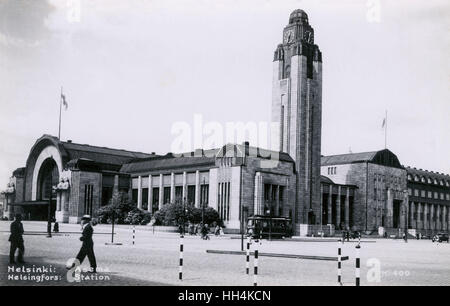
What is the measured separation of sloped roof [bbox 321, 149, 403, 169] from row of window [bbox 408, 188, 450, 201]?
11.6 m

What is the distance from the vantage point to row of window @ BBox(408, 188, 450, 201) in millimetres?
130450

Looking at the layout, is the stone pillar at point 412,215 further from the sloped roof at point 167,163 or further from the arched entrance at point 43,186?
the arched entrance at point 43,186

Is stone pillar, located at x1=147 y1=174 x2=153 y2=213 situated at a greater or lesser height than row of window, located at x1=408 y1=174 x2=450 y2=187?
lesser

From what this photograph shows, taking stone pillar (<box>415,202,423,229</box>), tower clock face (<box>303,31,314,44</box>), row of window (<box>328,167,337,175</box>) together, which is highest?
tower clock face (<box>303,31,314,44</box>)

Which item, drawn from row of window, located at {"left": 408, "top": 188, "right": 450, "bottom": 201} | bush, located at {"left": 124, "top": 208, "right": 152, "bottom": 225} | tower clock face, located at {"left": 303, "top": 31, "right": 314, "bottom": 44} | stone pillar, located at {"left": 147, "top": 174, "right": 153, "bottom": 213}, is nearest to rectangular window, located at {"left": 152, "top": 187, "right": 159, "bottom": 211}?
stone pillar, located at {"left": 147, "top": 174, "right": 153, "bottom": 213}

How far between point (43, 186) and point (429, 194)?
84.6m

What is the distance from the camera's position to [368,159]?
11281 centimetres

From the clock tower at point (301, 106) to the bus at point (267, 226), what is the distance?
32185 millimetres

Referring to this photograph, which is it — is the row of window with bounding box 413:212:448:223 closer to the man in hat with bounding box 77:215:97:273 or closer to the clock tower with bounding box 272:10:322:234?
the clock tower with bounding box 272:10:322:234

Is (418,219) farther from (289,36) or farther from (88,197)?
(88,197)

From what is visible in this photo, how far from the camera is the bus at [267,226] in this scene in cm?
5903

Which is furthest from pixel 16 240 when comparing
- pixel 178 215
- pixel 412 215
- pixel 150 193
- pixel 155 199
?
pixel 412 215

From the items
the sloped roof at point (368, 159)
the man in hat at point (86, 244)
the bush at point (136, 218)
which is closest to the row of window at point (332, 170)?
the sloped roof at point (368, 159)
